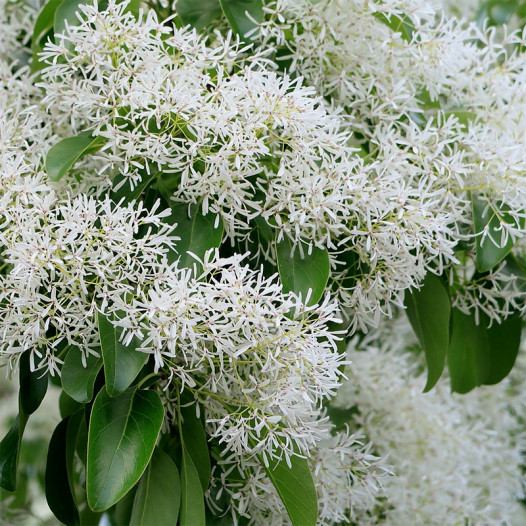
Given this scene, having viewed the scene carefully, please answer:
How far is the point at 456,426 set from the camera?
147 cm

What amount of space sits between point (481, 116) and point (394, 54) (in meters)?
0.15

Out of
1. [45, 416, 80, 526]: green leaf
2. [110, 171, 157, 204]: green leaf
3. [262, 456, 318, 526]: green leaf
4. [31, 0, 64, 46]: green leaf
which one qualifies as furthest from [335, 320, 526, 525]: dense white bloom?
[31, 0, 64, 46]: green leaf

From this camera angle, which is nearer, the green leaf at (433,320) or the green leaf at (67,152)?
the green leaf at (67,152)

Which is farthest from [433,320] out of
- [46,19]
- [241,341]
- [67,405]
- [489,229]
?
[46,19]

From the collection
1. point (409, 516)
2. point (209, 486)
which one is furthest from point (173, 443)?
point (409, 516)

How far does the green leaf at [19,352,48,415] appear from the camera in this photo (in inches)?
33.0

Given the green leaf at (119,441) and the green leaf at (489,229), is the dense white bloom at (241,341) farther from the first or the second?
the green leaf at (489,229)

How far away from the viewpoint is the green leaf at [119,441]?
0.71m

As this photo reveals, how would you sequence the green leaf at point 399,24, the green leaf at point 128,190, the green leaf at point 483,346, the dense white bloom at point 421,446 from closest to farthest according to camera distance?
the green leaf at point 128,190 → the green leaf at point 399,24 → the green leaf at point 483,346 → the dense white bloom at point 421,446

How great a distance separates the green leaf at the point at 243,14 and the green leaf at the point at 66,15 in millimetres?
163

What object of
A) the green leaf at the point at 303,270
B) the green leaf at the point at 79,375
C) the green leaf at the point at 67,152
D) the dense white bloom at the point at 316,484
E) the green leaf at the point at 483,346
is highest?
the green leaf at the point at 303,270

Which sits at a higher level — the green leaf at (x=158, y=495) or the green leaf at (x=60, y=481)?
the green leaf at (x=158, y=495)

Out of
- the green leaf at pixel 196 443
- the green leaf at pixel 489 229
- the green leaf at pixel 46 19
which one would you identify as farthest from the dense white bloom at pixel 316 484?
the green leaf at pixel 46 19

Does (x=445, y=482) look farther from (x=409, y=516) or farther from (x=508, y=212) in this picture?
(x=508, y=212)
